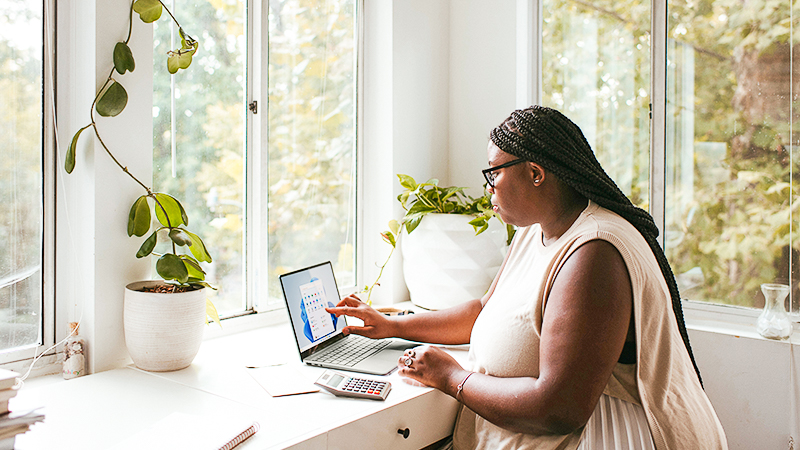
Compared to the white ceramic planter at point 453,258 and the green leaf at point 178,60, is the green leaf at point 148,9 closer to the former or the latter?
the green leaf at point 178,60

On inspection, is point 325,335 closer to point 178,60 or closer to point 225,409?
point 225,409

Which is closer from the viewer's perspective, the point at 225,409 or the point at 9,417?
the point at 9,417

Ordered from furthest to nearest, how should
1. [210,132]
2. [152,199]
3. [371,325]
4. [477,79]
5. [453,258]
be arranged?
1. [477,79]
2. [453,258]
3. [210,132]
4. [371,325]
5. [152,199]

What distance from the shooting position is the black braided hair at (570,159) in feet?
3.81

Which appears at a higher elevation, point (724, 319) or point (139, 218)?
point (139, 218)

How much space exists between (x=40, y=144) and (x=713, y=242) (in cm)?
197

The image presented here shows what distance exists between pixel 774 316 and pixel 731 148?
1.74ft

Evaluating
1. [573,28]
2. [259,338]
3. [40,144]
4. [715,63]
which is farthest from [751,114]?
[40,144]

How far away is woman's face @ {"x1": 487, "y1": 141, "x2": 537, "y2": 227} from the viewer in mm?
1219

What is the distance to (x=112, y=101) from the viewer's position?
1309 mm

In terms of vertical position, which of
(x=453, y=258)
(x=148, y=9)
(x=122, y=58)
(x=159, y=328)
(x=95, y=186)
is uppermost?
(x=148, y=9)

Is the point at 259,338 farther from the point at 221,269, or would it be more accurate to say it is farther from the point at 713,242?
the point at 713,242

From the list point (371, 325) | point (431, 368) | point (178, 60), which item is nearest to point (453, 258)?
point (371, 325)

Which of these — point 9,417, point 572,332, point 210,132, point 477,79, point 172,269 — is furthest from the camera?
point 477,79
